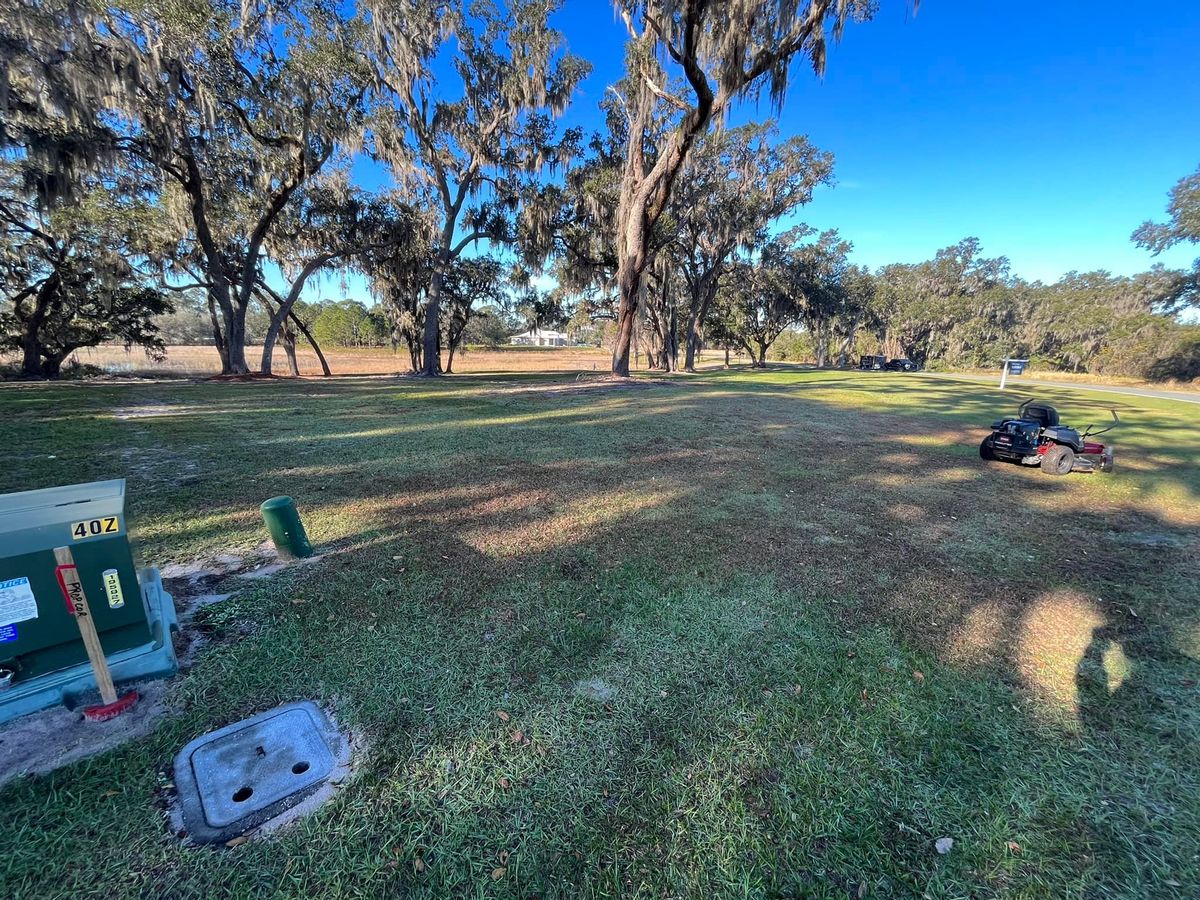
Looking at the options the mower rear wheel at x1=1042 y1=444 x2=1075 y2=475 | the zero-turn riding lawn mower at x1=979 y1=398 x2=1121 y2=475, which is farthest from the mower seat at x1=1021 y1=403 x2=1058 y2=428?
the mower rear wheel at x1=1042 y1=444 x2=1075 y2=475

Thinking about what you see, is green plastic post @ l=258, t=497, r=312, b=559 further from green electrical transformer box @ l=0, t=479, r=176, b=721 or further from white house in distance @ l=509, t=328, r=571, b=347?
white house in distance @ l=509, t=328, r=571, b=347

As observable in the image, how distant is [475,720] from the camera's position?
6.60 feet

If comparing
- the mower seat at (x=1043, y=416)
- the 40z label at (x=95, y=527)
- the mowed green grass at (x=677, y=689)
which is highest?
the 40z label at (x=95, y=527)

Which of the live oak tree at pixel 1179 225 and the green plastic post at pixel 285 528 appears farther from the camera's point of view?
the live oak tree at pixel 1179 225

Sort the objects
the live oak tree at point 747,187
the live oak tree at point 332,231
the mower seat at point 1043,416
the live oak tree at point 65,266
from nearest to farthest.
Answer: the mower seat at point 1043,416 < the live oak tree at point 65,266 < the live oak tree at point 332,231 < the live oak tree at point 747,187

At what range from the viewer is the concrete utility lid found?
157 centimetres

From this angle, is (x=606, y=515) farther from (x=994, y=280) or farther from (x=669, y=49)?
(x=994, y=280)

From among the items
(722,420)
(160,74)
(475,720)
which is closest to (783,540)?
(475,720)

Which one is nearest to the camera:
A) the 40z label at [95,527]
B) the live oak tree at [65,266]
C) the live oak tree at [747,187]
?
the 40z label at [95,527]

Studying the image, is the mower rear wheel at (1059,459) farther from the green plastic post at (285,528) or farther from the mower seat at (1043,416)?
the green plastic post at (285,528)

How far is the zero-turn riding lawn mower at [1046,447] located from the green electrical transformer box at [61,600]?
9.02 metres

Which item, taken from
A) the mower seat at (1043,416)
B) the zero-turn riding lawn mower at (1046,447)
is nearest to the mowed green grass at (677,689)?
the zero-turn riding lawn mower at (1046,447)

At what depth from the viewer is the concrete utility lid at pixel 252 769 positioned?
1.57 meters

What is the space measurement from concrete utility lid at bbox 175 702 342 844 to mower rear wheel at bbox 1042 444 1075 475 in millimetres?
8350
